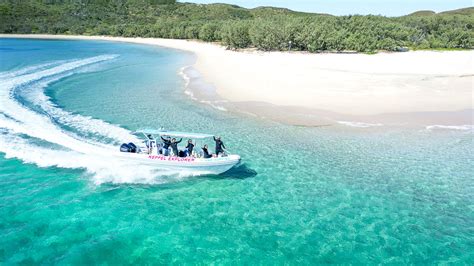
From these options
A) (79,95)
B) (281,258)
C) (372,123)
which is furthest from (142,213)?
(79,95)

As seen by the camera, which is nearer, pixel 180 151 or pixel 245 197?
pixel 245 197

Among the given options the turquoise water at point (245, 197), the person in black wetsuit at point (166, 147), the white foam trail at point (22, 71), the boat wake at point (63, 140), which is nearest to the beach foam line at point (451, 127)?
the turquoise water at point (245, 197)

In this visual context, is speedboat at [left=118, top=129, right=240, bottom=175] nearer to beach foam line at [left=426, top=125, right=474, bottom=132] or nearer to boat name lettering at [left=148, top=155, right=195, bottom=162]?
boat name lettering at [left=148, top=155, right=195, bottom=162]

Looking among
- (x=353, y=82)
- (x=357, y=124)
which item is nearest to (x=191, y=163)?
(x=357, y=124)

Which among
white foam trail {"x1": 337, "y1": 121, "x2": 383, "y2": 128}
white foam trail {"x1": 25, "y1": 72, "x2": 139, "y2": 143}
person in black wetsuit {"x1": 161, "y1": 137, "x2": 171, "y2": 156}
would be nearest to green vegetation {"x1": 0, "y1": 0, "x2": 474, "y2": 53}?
white foam trail {"x1": 337, "y1": 121, "x2": 383, "y2": 128}

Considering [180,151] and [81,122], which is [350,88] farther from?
[81,122]

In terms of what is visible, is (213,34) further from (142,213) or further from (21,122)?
(142,213)
